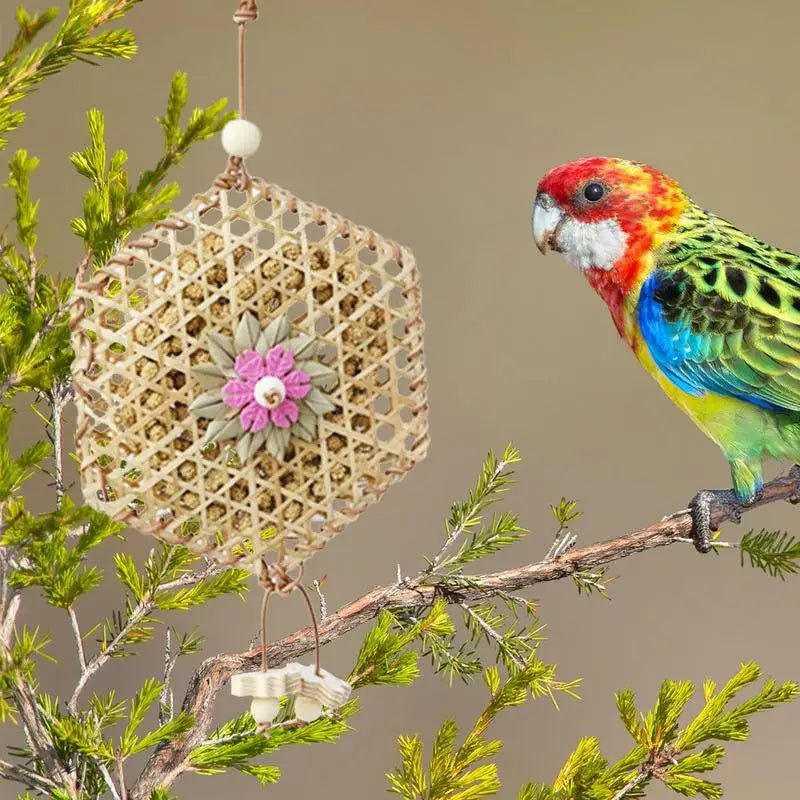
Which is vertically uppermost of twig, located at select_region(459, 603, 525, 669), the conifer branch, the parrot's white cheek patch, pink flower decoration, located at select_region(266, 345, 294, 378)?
pink flower decoration, located at select_region(266, 345, 294, 378)

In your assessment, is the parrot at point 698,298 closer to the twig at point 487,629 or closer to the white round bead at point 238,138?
the twig at point 487,629

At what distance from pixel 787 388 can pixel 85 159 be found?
0.78 meters

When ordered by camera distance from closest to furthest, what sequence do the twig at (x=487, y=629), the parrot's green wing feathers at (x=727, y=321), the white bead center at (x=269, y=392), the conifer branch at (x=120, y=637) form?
the white bead center at (x=269, y=392)
the conifer branch at (x=120, y=637)
the twig at (x=487, y=629)
the parrot's green wing feathers at (x=727, y=321)

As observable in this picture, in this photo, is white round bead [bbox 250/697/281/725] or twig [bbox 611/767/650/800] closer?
Result: white round bead [bbox 250/697/281/725]

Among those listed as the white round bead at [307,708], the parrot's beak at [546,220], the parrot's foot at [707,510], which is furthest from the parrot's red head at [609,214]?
the white round bead at [307,708]

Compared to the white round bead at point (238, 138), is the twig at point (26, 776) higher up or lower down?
lower down

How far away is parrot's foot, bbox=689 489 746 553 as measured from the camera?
1.14 meters

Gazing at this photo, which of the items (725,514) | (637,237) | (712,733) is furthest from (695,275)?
(712,733)

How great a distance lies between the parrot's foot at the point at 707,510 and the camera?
1.14 m

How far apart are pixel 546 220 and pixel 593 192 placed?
0.06 metres

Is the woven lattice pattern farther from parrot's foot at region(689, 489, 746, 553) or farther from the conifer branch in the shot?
parrot's foot at region(689, 489, 746, 553)

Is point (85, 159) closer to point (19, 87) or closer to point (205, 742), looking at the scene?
point (19, 87)

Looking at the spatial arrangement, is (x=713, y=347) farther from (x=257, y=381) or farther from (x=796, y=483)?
(x=257, y=381)

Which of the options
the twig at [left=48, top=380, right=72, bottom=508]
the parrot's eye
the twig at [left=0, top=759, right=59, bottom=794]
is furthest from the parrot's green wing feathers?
the twig at [left=0, top=759, right=59, bottom=794]
